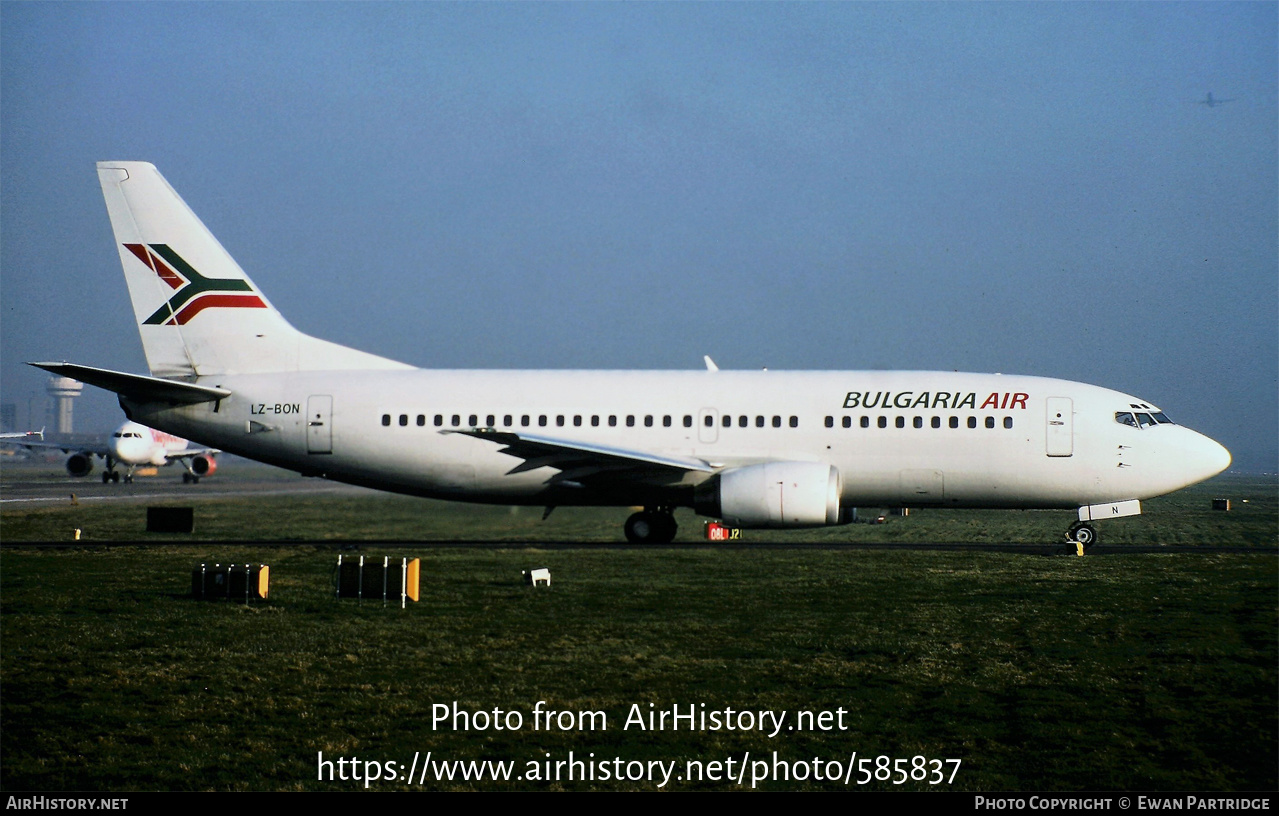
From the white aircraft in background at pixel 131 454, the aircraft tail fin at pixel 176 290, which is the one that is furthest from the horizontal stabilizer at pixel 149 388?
the white aircraft in background at pixel 131 454

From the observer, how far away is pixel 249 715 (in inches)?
392

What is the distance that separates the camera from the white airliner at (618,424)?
26.5m

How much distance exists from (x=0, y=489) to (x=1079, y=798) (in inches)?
1864

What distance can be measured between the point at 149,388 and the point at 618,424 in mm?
11172

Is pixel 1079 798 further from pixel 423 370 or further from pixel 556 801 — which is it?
pixel 423 370

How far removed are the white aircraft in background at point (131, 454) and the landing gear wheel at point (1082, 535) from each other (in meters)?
55.1

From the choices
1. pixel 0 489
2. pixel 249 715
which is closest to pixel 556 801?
pixel 249 715

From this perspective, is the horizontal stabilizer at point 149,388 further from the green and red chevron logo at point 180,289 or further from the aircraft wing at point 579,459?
the aircraft wing at point 579,459

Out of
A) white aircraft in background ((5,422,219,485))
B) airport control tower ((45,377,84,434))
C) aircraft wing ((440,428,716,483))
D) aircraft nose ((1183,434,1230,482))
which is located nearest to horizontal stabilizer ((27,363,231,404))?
aircraft wing ((440,428,716,483))

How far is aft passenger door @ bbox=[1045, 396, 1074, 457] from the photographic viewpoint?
26469mm

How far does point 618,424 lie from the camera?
2773 centimetres

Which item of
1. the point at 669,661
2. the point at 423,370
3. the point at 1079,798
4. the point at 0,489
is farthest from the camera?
the point at 0,489

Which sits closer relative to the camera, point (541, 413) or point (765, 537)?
point (541, 413)

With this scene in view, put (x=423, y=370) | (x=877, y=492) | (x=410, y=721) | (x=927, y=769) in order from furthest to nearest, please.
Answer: (x=423, y=370) < (x=877, y=492) < (x=410, y=721) < (x=927, y=769)
